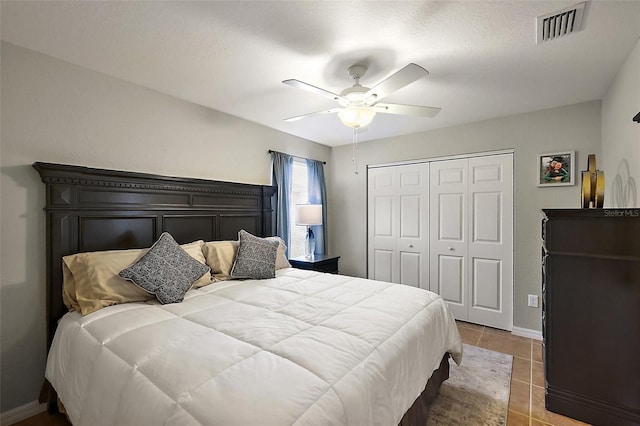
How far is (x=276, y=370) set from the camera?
3.78 feet

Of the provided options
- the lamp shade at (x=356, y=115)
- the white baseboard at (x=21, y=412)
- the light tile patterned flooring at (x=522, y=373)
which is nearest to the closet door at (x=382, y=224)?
the light tile patterned flooring at (x=522, y=373)

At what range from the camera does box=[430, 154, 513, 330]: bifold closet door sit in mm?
3402

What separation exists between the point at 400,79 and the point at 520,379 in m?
2.62

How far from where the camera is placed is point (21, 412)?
6.39 ft

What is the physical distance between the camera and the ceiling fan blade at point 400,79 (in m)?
1.66

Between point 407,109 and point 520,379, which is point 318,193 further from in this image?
point 520,379

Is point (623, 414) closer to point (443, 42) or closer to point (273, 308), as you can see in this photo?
point (273, 308)

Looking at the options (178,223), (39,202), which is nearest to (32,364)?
(39,202)

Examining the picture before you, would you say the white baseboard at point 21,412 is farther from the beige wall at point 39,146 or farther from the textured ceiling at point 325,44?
the textured ceiling at point 325,44

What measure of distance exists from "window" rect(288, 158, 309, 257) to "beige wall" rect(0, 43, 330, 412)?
186cm

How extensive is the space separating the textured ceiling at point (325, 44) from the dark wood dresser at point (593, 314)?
1.17 metres

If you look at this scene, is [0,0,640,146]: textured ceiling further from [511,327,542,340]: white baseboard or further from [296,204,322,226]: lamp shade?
[511,327,542,340]: white baseboard

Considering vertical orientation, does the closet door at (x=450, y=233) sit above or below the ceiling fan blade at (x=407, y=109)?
below

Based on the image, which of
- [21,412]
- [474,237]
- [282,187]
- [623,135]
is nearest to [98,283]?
[21,412]
